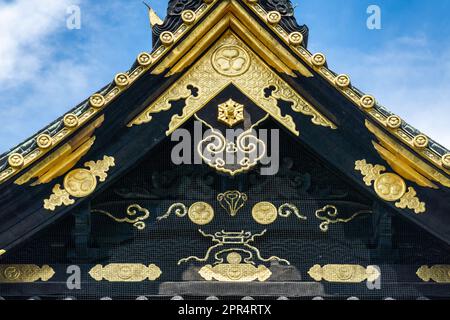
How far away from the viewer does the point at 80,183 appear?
10.5m

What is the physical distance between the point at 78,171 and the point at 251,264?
1663mm

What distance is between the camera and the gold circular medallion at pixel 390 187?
34.4ft

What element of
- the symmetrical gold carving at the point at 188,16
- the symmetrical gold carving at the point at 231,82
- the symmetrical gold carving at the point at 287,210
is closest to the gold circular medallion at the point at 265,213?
the symmetrical gold carving at the point at 287,210

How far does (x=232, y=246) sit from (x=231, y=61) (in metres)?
1.67

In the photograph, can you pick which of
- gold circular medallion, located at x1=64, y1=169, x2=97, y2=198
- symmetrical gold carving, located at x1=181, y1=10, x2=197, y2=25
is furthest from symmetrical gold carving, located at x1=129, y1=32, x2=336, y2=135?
gold circular medallion, located at x1=64, y1=169, x2=97, y2=198

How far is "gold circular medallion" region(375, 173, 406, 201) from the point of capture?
10477 millimetres

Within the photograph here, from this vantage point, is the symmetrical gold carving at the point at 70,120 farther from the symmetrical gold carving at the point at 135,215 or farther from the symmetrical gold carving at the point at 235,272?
the symmetrical gold carving at the point at 235,272

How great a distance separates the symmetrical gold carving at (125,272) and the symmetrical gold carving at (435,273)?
2.21m

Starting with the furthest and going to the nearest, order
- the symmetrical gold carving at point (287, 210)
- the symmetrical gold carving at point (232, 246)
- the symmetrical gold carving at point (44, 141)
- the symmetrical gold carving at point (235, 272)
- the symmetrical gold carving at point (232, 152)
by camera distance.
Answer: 1. the symmetrical gold carving at point (287, 210)
2. the symmetrical gold carving at point (232, 152)
3. the symmetrical gold carving at point (232, 246)
4. the symmetrical gold carving at point (235, 272)
5. the symmetrical gold carving at point (44, 141)

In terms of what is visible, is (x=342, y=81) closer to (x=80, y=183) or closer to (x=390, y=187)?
(x=390, y=187)

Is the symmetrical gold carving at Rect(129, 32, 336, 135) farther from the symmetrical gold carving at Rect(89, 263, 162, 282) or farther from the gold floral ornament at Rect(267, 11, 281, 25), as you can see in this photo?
the symmetrical gold carving at Rect(89, 263, 162, 282)

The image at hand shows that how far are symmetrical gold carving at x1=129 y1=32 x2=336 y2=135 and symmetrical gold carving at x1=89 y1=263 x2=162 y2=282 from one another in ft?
3.90

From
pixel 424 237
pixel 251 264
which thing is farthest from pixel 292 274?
pixel 424 237

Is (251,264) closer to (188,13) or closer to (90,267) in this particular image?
(90,267)
